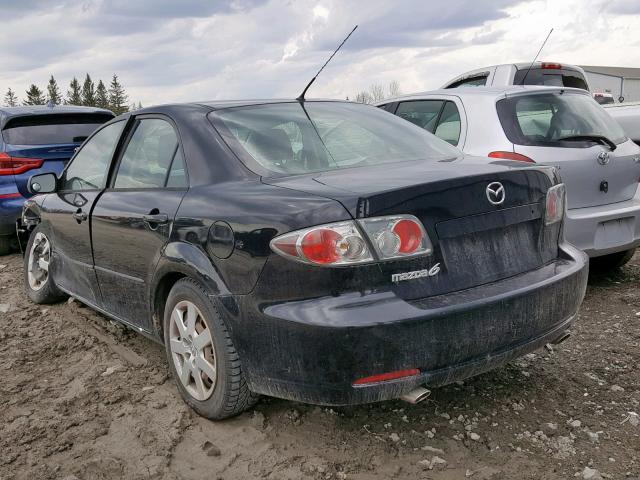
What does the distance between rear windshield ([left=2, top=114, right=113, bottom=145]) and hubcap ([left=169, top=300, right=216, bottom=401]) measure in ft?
16.0

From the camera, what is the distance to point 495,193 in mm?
2730

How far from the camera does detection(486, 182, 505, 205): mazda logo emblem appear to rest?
2711mm

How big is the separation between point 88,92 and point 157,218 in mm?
98738

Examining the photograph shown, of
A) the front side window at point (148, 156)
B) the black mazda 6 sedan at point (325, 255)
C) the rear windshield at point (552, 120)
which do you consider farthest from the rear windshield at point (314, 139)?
the rear windshield at point (552, 120)

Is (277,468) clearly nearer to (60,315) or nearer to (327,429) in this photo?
(327,429)

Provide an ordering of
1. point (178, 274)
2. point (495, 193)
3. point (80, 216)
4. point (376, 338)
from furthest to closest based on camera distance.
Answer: point (80, 216) → point (178, 274) → point (495, 193) → point (376, 338)

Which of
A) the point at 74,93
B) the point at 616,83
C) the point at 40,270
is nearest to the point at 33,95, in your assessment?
the point at 74,93

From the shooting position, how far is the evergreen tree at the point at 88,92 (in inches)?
3575

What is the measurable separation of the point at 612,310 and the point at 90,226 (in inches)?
141

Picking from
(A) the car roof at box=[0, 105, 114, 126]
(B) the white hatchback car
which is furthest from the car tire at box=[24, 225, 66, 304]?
(B) the white hatchback car

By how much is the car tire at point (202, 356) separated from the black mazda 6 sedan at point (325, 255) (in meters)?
0.01

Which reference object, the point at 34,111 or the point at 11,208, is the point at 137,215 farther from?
the point at 34,111

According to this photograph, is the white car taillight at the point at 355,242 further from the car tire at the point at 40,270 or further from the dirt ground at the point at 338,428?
the car tire at the point at 40,270

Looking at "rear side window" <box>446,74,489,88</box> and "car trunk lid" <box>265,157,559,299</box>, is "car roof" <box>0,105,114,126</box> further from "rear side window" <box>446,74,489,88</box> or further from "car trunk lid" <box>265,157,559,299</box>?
"car trunk lid" <box>265,157,559,299</box>
